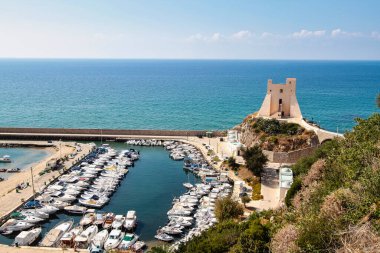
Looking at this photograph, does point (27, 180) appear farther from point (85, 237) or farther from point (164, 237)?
point (164, 237)

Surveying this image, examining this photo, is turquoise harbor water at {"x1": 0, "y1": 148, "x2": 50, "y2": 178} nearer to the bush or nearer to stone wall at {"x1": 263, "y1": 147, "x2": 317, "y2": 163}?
stone wall at {"x1": 263, "y1": 147, "x2": 317, "y2": 163}

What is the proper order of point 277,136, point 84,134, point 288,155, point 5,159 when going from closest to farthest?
1. point 288,155
2. point 277,136
3. point 5,159
4. point 84,134

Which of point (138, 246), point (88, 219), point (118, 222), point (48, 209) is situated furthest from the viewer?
point (48, 209)

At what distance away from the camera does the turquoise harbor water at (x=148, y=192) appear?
32938 mm

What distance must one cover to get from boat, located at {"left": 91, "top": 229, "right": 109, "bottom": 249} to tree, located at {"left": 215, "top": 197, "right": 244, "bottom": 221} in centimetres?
957


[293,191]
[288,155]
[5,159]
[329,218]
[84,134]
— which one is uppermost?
[329,218]

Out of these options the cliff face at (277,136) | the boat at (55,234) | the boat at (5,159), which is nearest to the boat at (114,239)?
the boat at (55,234)

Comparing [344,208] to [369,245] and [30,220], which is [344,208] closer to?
[369,245]

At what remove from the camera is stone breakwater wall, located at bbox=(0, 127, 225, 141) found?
63.8m

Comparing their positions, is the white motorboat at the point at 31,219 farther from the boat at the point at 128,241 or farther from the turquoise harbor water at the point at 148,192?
the boat at the point at 128,241

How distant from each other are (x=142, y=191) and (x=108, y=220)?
29.9 feet

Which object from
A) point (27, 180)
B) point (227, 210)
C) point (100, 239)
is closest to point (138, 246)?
point (100, 239)

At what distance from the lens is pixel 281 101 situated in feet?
181

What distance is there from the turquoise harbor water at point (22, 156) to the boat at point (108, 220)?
2017 centimetres
